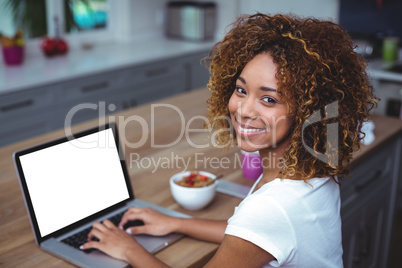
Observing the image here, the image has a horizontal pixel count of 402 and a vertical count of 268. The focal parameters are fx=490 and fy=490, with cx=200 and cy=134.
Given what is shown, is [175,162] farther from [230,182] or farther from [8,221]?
[8,221]

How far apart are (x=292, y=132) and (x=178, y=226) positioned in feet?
1.36

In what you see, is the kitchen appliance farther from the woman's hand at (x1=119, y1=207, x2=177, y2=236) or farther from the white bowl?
the woman's hand at (x1=119, y1=207, x2=177, y2=236)

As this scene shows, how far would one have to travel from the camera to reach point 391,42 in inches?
138

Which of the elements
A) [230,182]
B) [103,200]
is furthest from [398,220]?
[103,200]

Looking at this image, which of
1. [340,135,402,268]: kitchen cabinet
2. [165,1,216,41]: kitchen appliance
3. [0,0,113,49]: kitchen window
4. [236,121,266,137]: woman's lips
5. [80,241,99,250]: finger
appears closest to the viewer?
[236,121,266,137]: woman's lips

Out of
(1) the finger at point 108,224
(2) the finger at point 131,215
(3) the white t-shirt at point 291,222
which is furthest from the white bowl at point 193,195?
(3) the white t-shirt at point 291,222

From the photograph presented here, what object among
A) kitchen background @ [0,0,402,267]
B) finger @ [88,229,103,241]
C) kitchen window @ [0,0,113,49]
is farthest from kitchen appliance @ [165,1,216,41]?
finger @ [88,229,103,241]

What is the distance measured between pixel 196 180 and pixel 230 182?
176 mm

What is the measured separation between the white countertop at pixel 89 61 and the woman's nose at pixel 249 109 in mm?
2034

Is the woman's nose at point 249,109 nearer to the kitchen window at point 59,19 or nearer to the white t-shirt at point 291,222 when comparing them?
the white t-shirt at point 291,222

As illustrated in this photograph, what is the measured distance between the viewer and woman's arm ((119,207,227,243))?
1293 millimetres

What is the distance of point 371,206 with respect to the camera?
2180 mm

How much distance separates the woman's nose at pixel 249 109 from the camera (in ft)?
3.60

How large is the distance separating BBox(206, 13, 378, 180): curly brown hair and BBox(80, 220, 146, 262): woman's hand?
1.36ft
